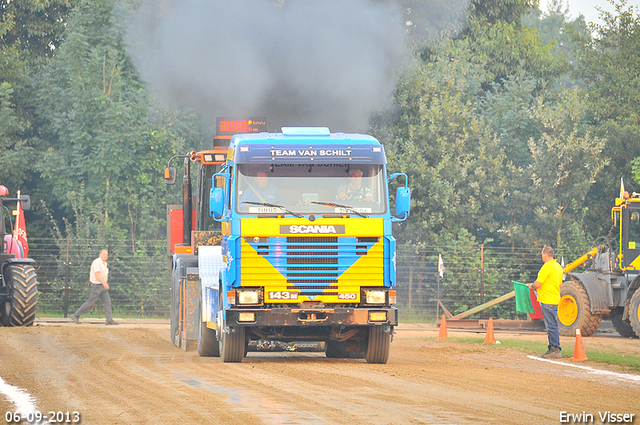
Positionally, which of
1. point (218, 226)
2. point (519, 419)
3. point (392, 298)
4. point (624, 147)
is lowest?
point (519, 419)

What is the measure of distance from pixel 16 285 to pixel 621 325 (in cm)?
1340

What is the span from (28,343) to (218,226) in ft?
12.6

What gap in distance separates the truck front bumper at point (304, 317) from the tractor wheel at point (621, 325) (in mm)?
10671

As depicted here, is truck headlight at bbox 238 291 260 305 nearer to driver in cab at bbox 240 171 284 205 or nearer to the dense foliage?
driver in cab at bbox 240 171 284 205

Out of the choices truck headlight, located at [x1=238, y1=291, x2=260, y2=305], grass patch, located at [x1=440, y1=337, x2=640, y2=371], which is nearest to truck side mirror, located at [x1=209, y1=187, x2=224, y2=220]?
truck headlight, located at [x1=238, y1=291, x2=260, y2=305]

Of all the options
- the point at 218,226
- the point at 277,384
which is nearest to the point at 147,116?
the point at 218,226

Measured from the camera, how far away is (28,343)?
16.8 meters

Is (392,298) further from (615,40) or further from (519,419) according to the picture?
(615,40)

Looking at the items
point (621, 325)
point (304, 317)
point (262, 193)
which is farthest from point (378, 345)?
point (621, 325)

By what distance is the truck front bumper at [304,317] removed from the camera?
504 inches

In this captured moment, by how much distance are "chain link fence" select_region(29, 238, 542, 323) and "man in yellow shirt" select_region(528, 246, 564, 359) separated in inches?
493

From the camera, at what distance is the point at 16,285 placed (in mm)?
20406

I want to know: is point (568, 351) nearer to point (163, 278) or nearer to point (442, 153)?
point (442, 153)

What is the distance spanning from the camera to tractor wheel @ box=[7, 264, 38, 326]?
2045 centimetres
